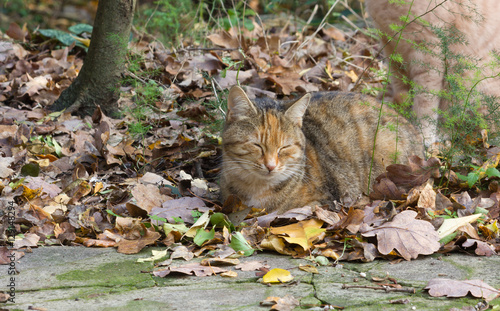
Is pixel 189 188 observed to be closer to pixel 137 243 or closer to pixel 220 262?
pixel 137 243

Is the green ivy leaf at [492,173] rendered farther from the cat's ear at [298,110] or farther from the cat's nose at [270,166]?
the cat's nose at [270,166]

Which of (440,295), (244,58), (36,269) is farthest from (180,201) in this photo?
(244,58)

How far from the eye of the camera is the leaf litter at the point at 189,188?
309cm

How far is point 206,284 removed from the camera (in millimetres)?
2674

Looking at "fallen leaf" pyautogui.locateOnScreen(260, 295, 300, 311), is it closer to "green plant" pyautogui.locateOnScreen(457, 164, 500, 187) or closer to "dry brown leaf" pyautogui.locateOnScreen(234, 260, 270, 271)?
"dry brown leaf" pyautogui.locateOnScreen(234, 260, 270, 271)

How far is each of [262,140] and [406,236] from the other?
1.28m

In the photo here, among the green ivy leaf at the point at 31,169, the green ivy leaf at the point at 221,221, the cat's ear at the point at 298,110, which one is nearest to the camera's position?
the green ivy leaf at the point at 221,221

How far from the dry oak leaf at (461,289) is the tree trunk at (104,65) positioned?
3518 mm

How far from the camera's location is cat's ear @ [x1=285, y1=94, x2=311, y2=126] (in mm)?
3952

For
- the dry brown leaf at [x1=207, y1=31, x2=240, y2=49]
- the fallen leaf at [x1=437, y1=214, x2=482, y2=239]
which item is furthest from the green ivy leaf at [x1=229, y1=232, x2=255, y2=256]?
the dry brown leaf at [x1=207, y1=31, x2=240, y2=49]

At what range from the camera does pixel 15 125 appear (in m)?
4.80

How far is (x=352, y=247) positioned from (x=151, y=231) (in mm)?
1195

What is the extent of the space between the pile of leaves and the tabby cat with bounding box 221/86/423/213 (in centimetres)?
20

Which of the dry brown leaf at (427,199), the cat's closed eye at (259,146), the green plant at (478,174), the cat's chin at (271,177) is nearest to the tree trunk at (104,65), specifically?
the cat's closed eye at (259,146)
